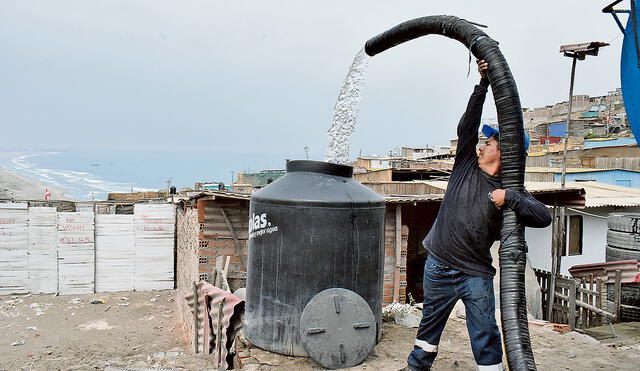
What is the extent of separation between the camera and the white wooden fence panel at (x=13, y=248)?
1366 cm

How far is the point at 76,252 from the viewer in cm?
1410

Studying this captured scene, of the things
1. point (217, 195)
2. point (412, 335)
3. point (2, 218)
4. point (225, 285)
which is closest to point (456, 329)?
point (412, 335)

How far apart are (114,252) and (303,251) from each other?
1196 centimetres

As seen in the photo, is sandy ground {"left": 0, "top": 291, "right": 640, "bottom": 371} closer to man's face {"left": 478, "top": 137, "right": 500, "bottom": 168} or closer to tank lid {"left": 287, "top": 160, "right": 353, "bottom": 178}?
tank lid {"left": 287, "top": 160, "right": 353, "bottom": 178}

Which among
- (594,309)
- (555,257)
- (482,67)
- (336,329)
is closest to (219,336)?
(336,329)

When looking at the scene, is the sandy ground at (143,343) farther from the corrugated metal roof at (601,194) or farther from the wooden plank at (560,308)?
the corrugated metal roof at (601,194)

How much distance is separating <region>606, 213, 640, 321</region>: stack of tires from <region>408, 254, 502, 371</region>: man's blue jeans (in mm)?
5761

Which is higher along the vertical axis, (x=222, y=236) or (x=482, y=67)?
(x=482, y=67)

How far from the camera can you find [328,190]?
14.8 feet

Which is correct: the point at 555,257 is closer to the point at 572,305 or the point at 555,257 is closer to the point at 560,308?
the point at 560,308

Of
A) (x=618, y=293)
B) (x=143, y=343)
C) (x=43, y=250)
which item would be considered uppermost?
(x=618, y=293)

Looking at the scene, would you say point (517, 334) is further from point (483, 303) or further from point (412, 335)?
point (412, 335)

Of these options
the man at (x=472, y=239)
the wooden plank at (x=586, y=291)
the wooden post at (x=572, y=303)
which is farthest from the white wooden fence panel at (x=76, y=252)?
the man at (x=472, y=239)

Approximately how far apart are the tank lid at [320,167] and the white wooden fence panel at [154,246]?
1102 centimetres
